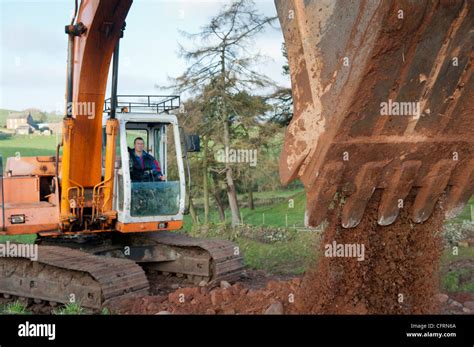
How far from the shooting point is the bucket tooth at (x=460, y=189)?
13.1 feet

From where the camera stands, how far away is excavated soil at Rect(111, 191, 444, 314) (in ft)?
14.2

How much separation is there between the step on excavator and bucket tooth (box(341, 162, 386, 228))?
301cm

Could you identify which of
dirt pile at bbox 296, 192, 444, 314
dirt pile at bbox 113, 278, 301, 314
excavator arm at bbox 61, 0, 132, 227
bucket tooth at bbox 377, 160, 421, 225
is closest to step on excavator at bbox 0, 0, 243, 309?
excavator arm at bbox 61, 0, 132, 227

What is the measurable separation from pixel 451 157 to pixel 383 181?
50 cm

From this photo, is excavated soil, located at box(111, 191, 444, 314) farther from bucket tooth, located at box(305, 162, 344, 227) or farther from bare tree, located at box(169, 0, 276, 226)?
bare tree, located at box(169, 0, 276, 226)

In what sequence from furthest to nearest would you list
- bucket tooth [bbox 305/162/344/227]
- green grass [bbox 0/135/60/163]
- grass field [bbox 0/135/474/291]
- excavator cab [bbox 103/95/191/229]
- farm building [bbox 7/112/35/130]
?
farm building [bbox 7/112/35/130] < green grass [bbox 0/135/60/163] < grass field [bbox 0/135/474/291] < excavator cab [bbox 103/95/191/229] < bucket tooth [bbox 305/162/344/227]

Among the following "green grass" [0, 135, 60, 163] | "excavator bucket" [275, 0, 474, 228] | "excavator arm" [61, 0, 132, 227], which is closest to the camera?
"excavator bucket" [275, 0, 474, 228]

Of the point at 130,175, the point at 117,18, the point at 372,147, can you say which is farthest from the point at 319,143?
the point at 130,175

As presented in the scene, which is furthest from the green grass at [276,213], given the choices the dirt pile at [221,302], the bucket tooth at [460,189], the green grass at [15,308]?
the bucket tooth at [460,189]

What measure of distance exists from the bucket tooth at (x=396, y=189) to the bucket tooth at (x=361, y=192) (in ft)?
0.46

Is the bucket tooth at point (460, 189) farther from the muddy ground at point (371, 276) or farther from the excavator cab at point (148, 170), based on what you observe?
the excavator cab at point (148, 170)

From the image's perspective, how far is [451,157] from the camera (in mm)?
3885

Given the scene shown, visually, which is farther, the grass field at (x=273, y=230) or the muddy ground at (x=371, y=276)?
the grass field at (x=273, y=230)

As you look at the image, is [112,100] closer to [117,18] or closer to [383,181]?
[117,18]
